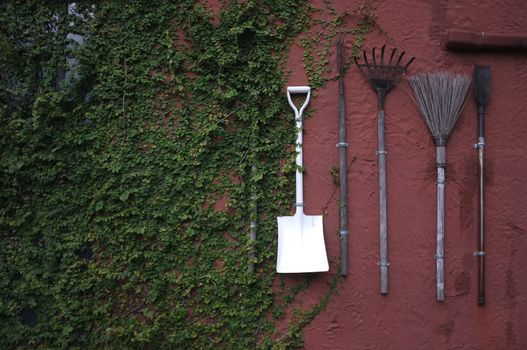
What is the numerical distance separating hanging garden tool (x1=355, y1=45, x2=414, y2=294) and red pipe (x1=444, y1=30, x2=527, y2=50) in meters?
0.37

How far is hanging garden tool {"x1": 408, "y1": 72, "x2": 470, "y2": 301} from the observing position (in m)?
3.54

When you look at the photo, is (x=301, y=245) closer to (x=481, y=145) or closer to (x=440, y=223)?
(x=440, y=223)

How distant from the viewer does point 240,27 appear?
3.65 m

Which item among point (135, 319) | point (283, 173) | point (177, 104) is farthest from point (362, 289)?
point (177, 104)

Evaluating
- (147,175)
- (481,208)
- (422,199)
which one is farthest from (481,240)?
(147,175)

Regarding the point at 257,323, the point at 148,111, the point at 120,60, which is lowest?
the point at 257,323

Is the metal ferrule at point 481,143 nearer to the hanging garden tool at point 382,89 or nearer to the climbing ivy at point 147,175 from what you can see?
the hanging garden tool at point 382,89

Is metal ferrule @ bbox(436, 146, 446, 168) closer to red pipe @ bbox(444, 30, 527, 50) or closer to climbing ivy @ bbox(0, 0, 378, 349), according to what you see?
red pipe @ bbox(444, 30, 527, 50)

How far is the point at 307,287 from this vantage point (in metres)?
3.60

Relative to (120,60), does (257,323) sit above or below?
below

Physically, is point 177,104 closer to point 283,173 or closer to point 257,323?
point 283,173

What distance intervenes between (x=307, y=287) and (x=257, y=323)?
0.48 meters

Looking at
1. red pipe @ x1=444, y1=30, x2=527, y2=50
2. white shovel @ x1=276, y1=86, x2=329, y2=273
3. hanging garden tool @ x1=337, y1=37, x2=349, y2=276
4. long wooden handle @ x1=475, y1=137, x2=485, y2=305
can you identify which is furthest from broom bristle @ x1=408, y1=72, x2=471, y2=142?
white shovel @ x1=276, y1=86, x2=329, y2=273

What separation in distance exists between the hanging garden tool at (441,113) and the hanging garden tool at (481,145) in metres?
0.11
